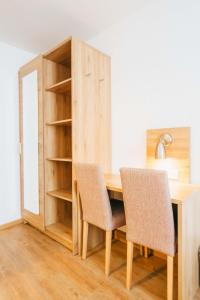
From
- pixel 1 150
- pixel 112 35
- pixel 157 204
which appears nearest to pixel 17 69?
pixel 1 150

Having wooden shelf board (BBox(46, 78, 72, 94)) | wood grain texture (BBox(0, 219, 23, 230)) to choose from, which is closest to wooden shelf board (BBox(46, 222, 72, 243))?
wood grain texture (BBox(0, 219, 23, 230))

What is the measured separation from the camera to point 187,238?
1.27 meters

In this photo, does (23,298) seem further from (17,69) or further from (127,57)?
(17,69)

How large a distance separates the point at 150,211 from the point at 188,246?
33 centimetres

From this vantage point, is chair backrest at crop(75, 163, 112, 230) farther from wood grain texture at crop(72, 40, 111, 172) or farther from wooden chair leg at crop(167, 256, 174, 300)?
wooden chair leg at crop(167, 256, 174, 300)

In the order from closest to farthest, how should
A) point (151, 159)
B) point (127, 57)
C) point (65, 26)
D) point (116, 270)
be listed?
1. point (116, 270)
2. point (151, 159)
3. point (127, 57)
4. point (65, 26)

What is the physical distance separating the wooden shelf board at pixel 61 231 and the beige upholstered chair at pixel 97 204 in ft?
1.06

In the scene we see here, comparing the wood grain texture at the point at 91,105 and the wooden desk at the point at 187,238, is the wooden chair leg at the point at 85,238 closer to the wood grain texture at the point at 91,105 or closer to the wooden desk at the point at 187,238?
the wood grain texture at the point at 91,105

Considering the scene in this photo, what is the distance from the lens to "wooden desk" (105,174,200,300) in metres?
1.21

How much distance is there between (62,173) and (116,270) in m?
1.31

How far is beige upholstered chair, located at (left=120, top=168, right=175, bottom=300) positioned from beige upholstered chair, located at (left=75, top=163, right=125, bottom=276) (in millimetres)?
248

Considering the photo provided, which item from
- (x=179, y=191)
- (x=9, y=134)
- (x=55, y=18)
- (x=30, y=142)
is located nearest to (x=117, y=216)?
(x=179, y=191)

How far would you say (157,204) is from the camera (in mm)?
1256

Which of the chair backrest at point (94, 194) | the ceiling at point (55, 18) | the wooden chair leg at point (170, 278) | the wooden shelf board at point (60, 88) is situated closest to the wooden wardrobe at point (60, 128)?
the wooden shelf board at point (60, 88)
